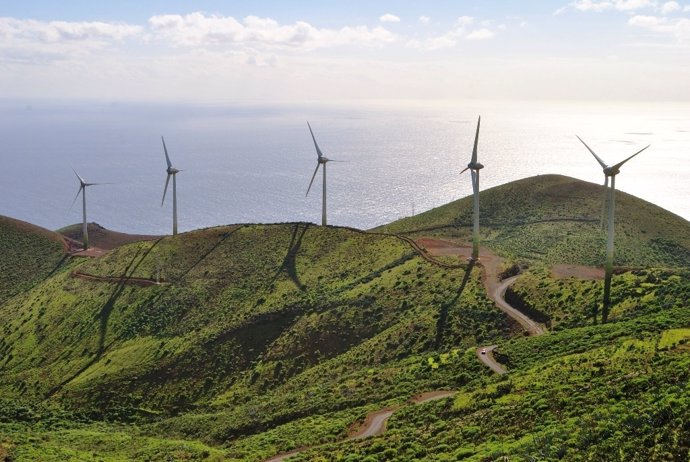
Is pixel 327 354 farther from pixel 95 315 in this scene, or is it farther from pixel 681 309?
pixel 95 315

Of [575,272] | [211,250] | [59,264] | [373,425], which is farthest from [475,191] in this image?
[59,264]

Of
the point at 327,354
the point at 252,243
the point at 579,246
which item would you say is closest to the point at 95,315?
the point at 252,243

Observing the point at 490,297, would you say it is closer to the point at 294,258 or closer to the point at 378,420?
the point at 378,420

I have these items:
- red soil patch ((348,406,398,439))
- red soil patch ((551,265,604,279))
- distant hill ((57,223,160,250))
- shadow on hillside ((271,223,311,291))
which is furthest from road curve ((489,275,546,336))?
distant hill ((57,223,160,250))

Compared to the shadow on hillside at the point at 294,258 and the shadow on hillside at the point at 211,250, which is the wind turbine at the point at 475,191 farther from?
the shadow on hillside at the point at 211,250

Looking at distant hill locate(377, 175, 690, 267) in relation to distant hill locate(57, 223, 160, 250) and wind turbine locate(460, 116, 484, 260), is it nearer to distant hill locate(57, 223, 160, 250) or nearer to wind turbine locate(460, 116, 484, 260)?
wind turbine locate(460, 116, 484, 260)

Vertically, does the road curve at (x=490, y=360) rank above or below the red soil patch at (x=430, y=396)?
above

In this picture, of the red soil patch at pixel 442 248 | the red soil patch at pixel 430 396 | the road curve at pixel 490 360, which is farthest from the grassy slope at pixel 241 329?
the red soil patch at pixel 442 248
